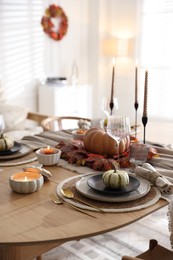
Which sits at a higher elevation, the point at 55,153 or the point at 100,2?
the point at 100,2

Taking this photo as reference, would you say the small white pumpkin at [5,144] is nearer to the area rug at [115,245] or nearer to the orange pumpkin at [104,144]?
the orange pumpkin at [104,144]

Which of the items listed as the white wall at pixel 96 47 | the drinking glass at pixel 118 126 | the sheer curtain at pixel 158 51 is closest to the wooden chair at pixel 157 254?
the drinking glass at pixel 118 126

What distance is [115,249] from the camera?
229 centimetres

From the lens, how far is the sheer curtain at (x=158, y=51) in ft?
16.5

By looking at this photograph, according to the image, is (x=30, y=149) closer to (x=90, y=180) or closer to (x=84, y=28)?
(x=90, y=180)

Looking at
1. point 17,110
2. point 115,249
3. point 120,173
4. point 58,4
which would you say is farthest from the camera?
point 58,4

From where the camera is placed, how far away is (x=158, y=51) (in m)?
5.16

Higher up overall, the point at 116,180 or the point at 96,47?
the point at 96,47

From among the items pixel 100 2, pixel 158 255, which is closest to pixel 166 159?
pixel 158 255

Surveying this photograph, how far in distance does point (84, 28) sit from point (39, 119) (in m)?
2.06

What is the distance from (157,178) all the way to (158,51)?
4026 mm

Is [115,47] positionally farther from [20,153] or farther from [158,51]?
[20,153]

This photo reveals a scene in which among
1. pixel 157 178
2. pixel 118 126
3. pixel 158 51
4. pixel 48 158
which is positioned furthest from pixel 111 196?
Answer: pixel 158 51

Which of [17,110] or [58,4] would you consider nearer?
[17,110]
